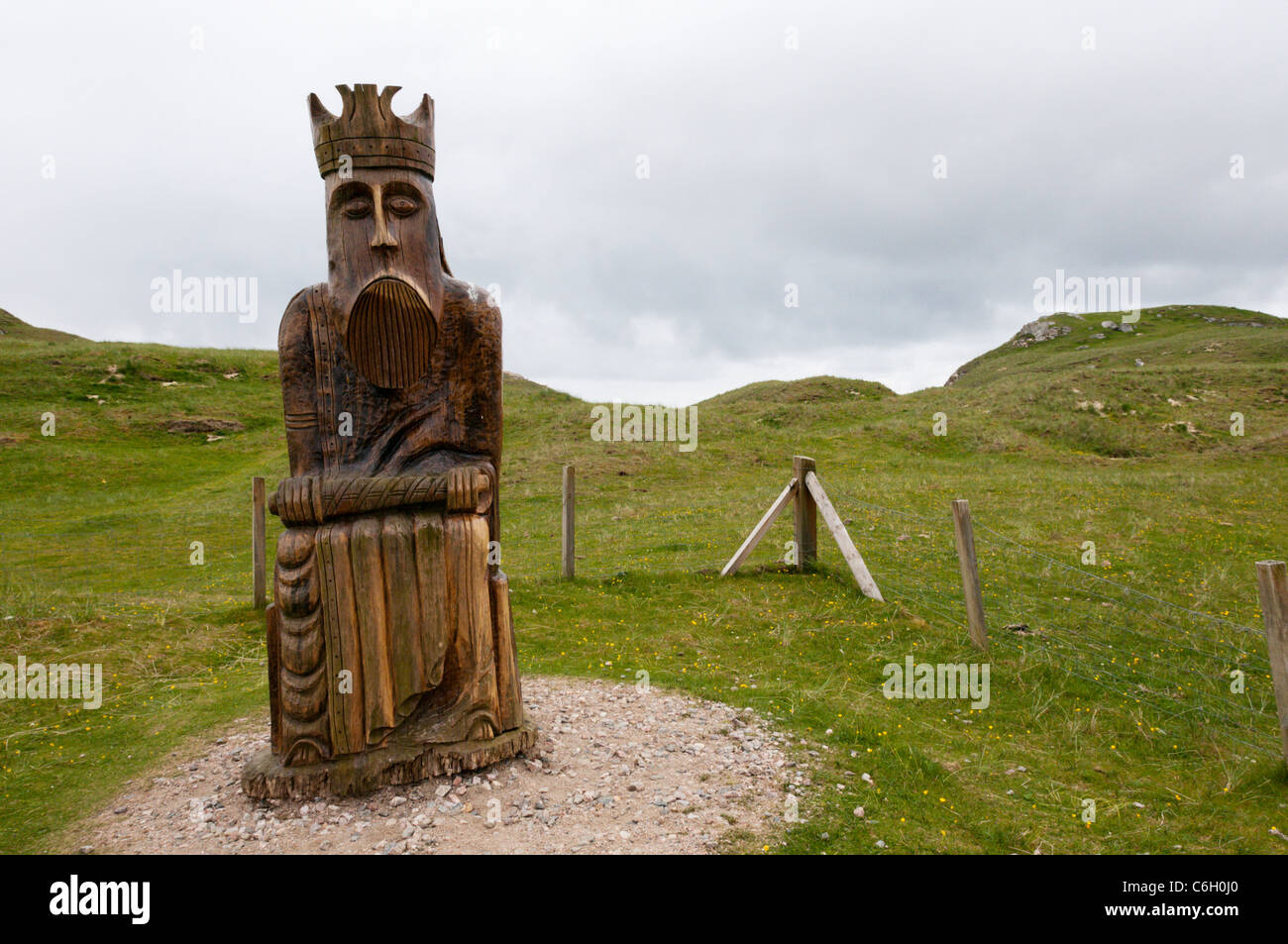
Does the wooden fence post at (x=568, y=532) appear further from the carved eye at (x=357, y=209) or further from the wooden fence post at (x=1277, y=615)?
the wooden fence post at (x=1277, y=615)

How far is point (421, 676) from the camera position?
227 inches

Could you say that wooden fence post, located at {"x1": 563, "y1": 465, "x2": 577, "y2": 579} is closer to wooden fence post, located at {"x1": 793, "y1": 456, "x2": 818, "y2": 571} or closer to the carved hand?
wooden fence post, located at {"x1": 793, "y1": 456, "x2": 818, "y2": 571}

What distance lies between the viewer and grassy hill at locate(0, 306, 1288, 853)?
5914 millimetres

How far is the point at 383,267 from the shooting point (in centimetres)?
566

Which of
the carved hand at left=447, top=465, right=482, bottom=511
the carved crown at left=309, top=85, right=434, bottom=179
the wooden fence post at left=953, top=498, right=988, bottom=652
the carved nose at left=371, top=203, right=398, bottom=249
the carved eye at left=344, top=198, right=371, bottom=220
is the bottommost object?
the wooden fence post at left=953, top=498, right=988, bottom=652

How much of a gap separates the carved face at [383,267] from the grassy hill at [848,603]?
4.17 metres

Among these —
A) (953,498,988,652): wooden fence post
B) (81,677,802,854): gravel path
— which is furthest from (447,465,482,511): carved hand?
(953,498,988,652): wooden fence post

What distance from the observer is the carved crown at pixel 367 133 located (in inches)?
220

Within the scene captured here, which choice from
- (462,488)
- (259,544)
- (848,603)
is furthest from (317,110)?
(848,603)

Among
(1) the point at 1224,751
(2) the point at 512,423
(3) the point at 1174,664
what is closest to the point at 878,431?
(2) the point at 512,423

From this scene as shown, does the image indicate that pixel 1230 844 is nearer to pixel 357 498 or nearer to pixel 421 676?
pixel 421 676

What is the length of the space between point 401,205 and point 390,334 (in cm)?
95

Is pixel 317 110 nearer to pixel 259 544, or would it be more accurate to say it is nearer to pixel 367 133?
pixel 367 133

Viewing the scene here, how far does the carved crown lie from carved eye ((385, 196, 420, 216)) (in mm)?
242
